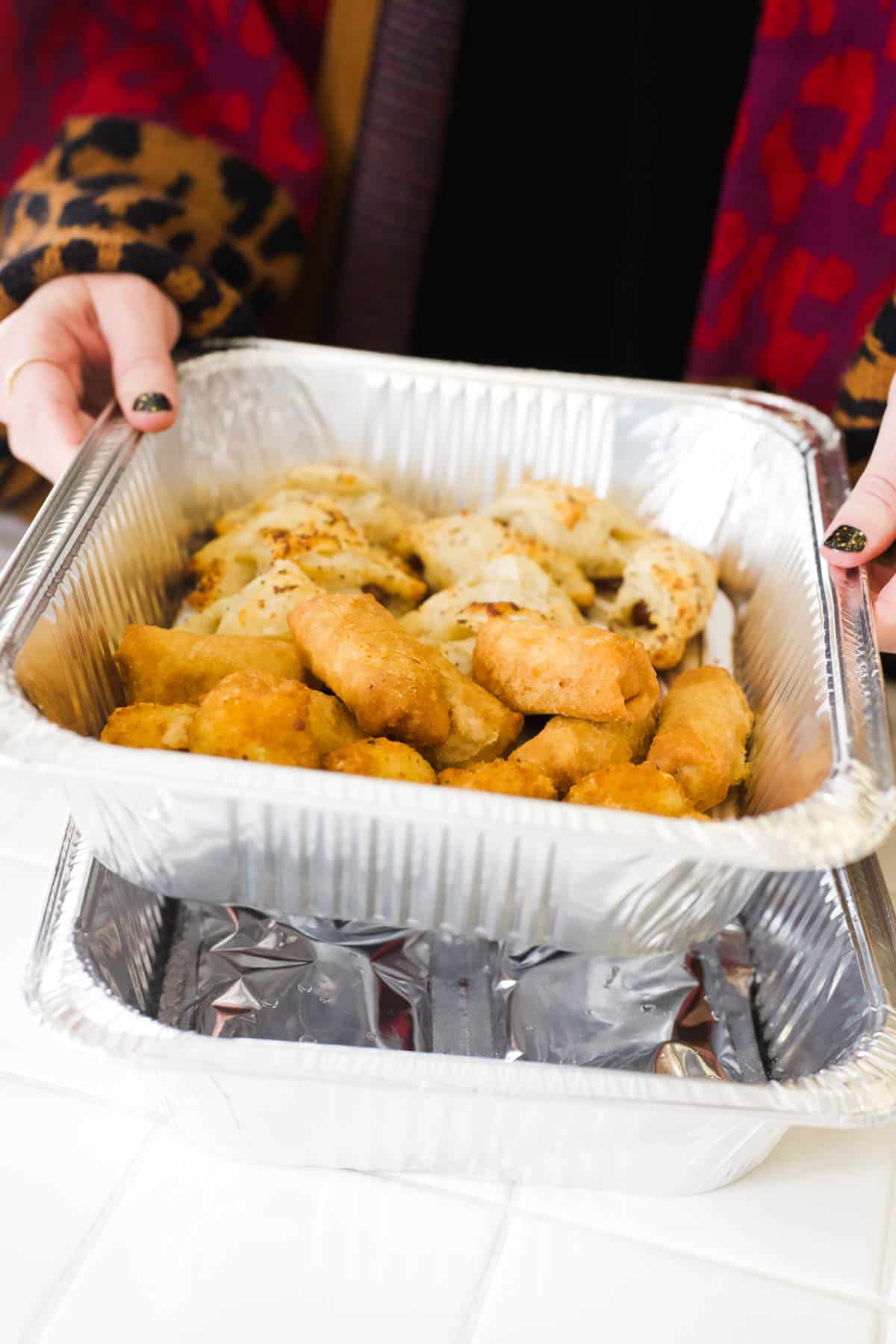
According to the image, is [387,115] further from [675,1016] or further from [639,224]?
[675,1016]

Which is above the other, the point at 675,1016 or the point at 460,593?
the point at 460,593

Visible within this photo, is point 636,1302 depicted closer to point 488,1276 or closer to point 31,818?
point 488,1276

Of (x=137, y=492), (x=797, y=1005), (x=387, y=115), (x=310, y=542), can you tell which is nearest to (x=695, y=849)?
(x=797, y=1005)

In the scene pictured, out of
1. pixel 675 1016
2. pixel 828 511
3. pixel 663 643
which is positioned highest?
pixel 828 511

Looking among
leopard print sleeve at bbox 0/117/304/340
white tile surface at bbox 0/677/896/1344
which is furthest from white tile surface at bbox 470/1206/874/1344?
leopard print sleeve at bbox 0/117/304/340

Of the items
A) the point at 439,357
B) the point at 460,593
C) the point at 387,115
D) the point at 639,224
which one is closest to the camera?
the point at 460,593

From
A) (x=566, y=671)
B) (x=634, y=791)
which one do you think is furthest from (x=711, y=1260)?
(x=566, y=671)

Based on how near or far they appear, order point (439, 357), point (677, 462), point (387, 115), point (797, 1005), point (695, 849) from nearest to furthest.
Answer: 1. point (695, 849)
2. point (797, 1005)
3. point (677, 462)
4. point (387, 115)
5. point (439, 357)

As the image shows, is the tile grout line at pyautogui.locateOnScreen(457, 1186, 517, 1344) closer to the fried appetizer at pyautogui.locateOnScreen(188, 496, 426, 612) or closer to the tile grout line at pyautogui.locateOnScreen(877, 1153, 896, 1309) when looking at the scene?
the tile grout line at pyautogui.locateOnScreen(877, 1153, 896, 1309)
